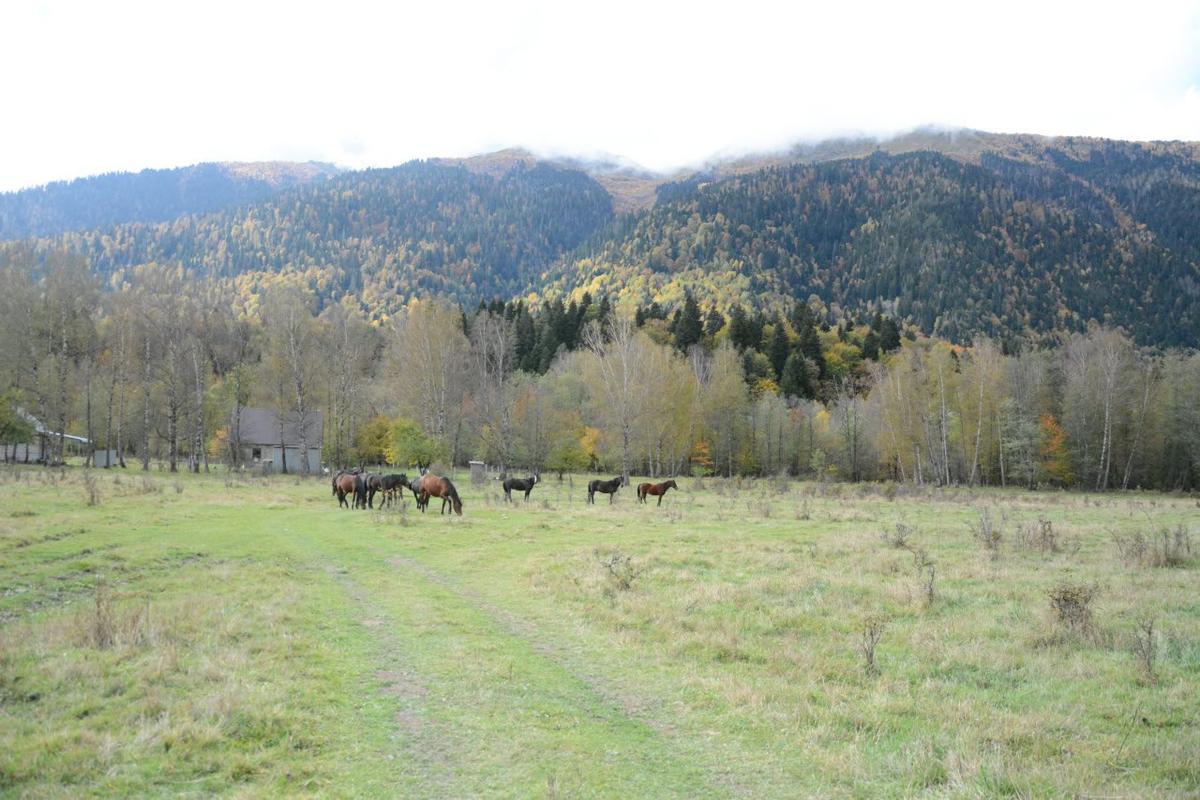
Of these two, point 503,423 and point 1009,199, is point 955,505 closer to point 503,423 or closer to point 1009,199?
point 503,423

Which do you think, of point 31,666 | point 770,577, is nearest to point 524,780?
point 31,666

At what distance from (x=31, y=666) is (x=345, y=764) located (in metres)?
4.55

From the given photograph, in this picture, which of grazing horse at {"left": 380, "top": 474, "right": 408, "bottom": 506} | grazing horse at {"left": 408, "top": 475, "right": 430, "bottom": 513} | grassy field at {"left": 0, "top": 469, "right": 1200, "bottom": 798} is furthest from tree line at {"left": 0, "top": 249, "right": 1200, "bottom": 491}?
grassy field at {"left": 0, "top": 469, "right": 1200, "bottom": 798}

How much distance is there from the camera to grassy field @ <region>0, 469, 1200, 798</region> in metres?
5.50

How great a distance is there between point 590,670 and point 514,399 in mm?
51998

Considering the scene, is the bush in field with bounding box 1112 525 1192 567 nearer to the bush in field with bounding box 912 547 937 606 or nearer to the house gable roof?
the bush in field with bounding box 912 547 937 606

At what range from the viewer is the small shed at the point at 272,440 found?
65.4 m

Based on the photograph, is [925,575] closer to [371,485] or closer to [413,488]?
[413,488]

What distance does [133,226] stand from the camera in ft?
651

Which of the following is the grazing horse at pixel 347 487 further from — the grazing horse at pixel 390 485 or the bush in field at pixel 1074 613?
the bush in field at pixel 1074 613

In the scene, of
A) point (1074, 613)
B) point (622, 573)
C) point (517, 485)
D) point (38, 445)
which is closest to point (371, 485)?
point (517, 485)

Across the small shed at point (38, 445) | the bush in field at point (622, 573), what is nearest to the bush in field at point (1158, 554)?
the bush in field at point (622, 573)

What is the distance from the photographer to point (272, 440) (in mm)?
67250

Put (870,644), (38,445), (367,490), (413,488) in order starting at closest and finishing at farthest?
(870,644) < (413,488) < (367,490) < (38,445)
